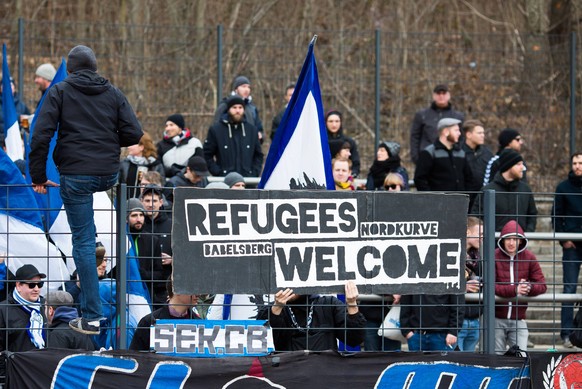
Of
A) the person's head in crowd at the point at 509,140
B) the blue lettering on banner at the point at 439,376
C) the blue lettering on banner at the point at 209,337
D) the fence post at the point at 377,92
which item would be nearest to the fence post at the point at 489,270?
the blue lettering on banner at the point at 439,376

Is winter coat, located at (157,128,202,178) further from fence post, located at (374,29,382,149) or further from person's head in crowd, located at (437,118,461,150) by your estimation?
fence post, located at (374,29,382,149)

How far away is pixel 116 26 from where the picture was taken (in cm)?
1784

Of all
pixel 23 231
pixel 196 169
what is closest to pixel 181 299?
pixel 23 231

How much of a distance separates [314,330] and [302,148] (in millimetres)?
1584

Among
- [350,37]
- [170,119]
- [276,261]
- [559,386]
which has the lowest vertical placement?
[559,386]

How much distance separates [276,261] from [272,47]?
367 inches

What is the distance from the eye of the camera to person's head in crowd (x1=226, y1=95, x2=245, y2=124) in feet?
49.4

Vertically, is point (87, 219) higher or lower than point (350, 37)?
lower

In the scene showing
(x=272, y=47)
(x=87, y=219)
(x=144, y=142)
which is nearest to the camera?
(x=87, y=219)

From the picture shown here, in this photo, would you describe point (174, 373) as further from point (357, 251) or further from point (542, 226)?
point (542, 226)

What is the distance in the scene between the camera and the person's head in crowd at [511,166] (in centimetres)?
1341

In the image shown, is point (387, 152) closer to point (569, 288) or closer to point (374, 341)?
point (569, 288)

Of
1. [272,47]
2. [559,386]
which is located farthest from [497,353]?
[272,47]

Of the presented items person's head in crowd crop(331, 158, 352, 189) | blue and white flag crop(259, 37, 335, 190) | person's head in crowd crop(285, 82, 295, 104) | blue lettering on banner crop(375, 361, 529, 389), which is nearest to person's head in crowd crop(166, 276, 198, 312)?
blue and white flag crop(259, 37, 335, 190)
